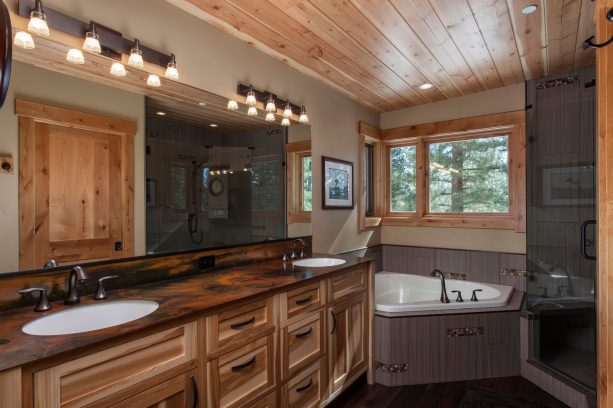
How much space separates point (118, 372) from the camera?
1132 millimetres

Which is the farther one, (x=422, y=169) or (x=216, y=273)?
(x=422, y=169)

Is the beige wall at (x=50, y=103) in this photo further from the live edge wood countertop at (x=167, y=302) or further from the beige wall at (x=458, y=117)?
the beige wall at (x=458, y=117)

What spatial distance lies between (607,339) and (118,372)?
1.79 meters

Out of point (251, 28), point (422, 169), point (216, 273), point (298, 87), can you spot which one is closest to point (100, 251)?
point (216, 273)

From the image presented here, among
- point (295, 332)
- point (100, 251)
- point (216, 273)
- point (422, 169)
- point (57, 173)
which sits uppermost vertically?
point (422, 169)

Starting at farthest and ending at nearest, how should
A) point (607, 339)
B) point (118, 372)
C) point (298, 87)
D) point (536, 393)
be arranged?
point (298, 87), point (536, 393), point (607, 339), point (118, 372)

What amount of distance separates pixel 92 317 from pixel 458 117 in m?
3.64

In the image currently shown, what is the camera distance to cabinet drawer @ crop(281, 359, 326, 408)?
1.86 m

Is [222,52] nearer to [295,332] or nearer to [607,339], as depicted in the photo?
[295,332]

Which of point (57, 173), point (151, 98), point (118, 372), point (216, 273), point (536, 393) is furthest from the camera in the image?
point (536, 393)

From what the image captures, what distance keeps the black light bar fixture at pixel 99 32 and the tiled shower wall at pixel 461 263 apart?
3164 millimetres

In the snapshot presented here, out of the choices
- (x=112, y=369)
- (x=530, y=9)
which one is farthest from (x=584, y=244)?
(x=112, y=369)

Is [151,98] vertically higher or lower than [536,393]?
higher

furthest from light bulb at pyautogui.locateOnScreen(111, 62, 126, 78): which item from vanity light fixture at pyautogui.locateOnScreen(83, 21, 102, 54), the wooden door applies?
the wooden door
